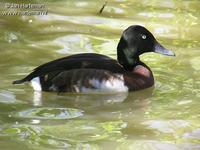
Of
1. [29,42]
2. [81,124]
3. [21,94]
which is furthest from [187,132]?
[29,42]

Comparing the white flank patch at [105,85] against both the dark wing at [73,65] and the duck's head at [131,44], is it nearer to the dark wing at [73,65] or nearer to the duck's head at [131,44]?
the dark wing at [73,65]

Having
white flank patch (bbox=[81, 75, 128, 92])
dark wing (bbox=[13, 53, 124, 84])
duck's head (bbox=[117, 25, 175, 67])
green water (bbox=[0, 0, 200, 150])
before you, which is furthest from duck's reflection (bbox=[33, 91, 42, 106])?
duck's head (bbox=[117, 25, 175, 67])

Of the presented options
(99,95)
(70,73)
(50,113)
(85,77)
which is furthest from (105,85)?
(50,113)

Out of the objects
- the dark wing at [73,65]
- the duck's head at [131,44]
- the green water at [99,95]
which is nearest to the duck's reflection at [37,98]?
the green water at [99,95]

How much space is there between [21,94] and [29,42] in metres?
2.30

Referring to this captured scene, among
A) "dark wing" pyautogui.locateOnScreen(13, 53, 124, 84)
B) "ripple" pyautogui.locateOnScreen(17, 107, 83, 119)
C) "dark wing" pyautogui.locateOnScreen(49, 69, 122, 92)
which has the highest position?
"dark wing" pyautogui.locateOnScreen(13, 53, 124, 84)

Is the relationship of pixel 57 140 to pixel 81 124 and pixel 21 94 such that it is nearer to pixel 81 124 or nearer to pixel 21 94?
pixel 81 124

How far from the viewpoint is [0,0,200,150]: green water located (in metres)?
6.23

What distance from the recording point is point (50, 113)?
23.1ft

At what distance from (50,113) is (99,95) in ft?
3.21

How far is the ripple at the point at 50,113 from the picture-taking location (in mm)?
6902

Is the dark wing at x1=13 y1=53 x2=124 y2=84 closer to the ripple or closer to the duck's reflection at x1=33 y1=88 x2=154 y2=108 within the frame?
the duck's reflection at x1=33 y1=88 x2=154 y2=108

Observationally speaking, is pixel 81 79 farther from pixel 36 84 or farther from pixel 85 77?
pixel 36 84

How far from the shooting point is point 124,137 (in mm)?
6246
